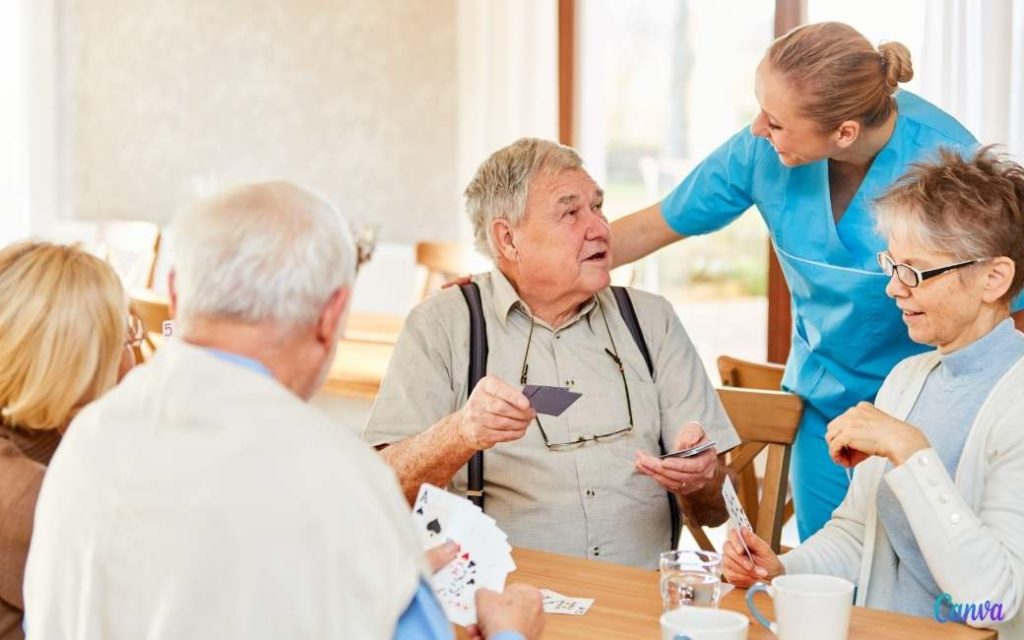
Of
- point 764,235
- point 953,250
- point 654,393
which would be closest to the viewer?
point 953,250

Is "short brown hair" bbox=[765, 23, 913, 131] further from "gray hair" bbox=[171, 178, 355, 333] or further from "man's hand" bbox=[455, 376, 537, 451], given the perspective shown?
"gray hair" bbox=[171, 178, 355, 333]

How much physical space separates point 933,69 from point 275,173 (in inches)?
125

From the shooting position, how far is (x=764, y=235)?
196 inches

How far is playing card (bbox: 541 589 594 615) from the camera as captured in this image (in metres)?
1.82

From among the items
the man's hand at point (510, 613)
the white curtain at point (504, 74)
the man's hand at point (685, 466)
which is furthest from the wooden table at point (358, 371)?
the man's hand at point (510, 613)

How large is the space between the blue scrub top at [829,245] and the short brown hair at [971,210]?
0.51 meters

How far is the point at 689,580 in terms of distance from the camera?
1.77 m

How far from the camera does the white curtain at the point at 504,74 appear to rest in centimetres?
523

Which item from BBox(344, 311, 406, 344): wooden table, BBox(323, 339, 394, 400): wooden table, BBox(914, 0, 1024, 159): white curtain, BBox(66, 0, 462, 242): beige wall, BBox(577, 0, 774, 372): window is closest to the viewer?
BBox(323, 339, 394, 400): wooden table

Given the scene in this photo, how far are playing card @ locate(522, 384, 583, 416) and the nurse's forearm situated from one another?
965mm

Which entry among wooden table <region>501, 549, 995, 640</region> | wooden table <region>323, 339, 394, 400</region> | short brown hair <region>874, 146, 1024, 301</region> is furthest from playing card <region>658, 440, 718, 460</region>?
wooden table <region>323, 339, 394, 400</region>

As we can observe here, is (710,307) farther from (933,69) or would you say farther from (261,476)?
(261,476)

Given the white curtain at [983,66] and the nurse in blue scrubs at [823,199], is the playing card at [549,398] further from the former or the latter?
the white curtain at [983,66]

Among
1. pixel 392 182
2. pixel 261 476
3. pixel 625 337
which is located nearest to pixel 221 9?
pixel 392 182
